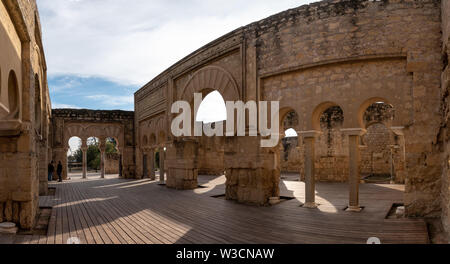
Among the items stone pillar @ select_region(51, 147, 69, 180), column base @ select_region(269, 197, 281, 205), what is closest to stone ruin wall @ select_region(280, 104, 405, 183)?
column base @ select_region(269, 197, 281, 205)

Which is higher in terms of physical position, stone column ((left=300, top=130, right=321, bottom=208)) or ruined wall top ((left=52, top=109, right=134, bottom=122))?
ruined wall top ((left=52, top=109, right=134, bottom=122))

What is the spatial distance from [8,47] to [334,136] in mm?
12570

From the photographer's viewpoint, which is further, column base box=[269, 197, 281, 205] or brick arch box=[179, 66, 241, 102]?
brick arch box=[179, 66, 241, 102]

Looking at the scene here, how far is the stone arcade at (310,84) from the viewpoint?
5099 mm

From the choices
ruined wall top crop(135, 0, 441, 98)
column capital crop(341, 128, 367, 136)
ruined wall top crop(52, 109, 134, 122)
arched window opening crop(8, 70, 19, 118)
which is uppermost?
ruined wall top crop(135, 0, 441, 98)

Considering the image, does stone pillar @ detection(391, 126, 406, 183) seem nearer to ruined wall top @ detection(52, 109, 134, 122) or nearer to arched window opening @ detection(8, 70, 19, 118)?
arched window opening @ detection(8, 70, 19, 118)

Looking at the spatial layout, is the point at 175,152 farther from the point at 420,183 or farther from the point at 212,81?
the point at 420,183

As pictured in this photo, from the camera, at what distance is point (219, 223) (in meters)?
5.59

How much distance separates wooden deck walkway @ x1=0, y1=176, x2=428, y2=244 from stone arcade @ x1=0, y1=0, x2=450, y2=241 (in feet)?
2.09

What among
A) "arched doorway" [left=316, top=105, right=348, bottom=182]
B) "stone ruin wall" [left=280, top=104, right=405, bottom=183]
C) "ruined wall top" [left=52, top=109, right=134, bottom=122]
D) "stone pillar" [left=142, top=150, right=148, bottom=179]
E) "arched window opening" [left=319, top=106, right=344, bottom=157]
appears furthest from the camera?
"stone pillar" [left=142, top=150, right=148, bottom=179]

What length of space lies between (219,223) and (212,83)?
5.16 metres

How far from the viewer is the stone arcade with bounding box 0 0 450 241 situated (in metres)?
5.10

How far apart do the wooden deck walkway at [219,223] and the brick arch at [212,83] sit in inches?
130
